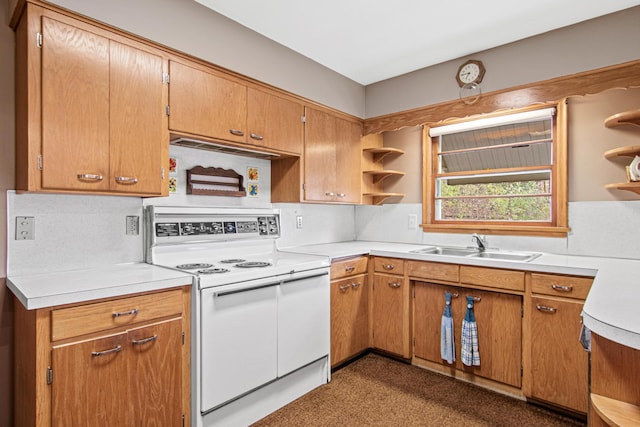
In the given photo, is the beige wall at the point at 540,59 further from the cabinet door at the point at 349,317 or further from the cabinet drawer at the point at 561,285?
the cabinet door at the point at 349,317

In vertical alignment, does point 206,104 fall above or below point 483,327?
above

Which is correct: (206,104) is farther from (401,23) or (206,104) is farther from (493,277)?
(493,277)

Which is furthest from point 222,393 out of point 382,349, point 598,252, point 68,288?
point 598,252

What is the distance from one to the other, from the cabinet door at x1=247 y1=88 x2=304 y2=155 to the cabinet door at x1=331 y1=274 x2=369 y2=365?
1.15 meters

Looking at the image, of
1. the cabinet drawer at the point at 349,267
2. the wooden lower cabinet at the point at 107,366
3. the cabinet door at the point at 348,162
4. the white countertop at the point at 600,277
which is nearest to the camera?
the white countertop at the point at 600,277

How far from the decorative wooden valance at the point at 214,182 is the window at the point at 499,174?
5.82ft

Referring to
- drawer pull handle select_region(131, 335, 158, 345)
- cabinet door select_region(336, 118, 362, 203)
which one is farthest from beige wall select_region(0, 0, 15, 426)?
cabinet door select_region(336, 118, 362, 203)

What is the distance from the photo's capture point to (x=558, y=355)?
2.12 metres

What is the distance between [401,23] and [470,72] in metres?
0.81

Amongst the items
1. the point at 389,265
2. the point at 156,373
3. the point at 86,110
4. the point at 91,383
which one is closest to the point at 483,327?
the point at 389,265

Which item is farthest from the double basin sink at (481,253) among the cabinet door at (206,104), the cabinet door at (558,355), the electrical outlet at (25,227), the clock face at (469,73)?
the electrical outlet at (25,227)

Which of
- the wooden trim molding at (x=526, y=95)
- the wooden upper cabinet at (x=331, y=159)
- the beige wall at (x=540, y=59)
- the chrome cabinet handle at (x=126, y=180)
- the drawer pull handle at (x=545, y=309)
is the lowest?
the drawer pull handle at (x=545, y=309)

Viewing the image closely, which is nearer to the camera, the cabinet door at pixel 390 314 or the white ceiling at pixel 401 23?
the white ceiling at pixel 401 23

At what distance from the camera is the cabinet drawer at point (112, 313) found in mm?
1398
